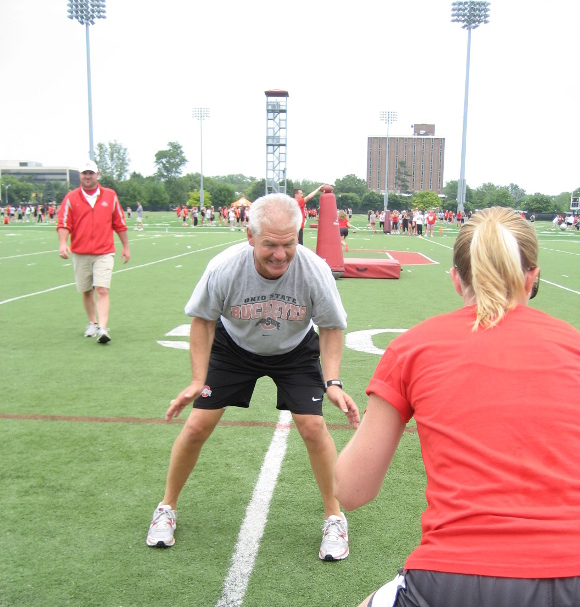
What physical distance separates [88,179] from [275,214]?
555 cm

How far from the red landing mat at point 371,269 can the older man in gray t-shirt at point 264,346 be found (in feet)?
41.3

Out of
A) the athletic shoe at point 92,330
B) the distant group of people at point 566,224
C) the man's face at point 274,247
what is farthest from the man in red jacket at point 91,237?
the distant group of people at point 566,224

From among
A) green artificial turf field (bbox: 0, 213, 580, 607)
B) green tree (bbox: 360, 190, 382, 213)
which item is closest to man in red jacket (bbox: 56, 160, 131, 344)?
green artificial turf field (bbox: 0, 213, 580, 607)

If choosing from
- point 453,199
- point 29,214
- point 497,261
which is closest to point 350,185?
point 453,199

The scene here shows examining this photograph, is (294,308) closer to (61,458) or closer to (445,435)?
(445,435)

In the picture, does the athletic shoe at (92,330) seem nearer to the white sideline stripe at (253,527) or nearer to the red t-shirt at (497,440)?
the white sideline stripe at (253,527)

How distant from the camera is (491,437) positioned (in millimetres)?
1546

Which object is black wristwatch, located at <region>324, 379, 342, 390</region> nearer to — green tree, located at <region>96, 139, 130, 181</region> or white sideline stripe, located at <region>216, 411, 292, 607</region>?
white sideline stripe, located at <region>216, 411, 292, 607</region>

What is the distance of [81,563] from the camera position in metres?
3.23

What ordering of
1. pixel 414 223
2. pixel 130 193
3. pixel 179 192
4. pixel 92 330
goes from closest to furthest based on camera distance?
pixel 92 330
pixel 414 223
pixel 130 193
pixel 179 192

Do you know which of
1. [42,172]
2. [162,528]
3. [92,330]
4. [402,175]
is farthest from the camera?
[42,172]

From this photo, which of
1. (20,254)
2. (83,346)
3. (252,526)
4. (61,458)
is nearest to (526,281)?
(252,526)

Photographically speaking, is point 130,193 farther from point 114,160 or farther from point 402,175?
point 402,175

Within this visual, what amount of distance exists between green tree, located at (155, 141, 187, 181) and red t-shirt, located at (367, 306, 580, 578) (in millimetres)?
129692
